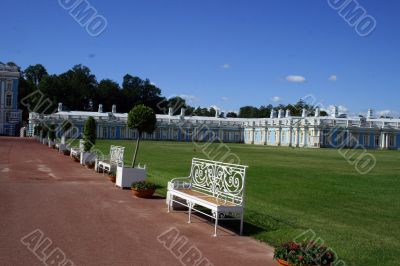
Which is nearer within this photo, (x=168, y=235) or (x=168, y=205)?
(x=168, y=235)

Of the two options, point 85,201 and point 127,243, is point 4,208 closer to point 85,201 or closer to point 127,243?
point 85,201

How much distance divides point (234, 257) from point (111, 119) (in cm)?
8028

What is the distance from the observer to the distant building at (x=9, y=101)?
7894cm

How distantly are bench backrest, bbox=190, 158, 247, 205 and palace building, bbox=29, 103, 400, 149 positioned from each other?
58613 mm

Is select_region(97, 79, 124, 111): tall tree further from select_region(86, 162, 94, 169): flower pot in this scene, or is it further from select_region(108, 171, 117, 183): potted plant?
select_region(108, 171, 117, 183): potted plant

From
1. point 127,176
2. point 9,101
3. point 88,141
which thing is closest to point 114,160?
point 127,176

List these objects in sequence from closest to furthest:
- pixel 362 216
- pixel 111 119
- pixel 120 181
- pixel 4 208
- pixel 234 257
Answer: pixel 234 257 < pixel 4 208 < pixel 362 216 < pixel 120 181 < pixel 111 119

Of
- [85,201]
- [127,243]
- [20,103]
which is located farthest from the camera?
[20,103]

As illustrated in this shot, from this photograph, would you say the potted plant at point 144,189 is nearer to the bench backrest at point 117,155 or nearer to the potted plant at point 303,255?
the bench backrest at point 117,155

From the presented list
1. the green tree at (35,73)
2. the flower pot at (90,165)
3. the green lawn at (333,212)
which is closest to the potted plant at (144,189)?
the green lawn at (333,212)

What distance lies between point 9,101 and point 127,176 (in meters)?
72.5

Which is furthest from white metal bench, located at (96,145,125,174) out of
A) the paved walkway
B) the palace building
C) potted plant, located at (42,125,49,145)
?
the palace building

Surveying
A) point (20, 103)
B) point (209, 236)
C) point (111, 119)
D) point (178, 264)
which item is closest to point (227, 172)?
point (209, 236)

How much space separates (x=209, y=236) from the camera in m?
8.01
